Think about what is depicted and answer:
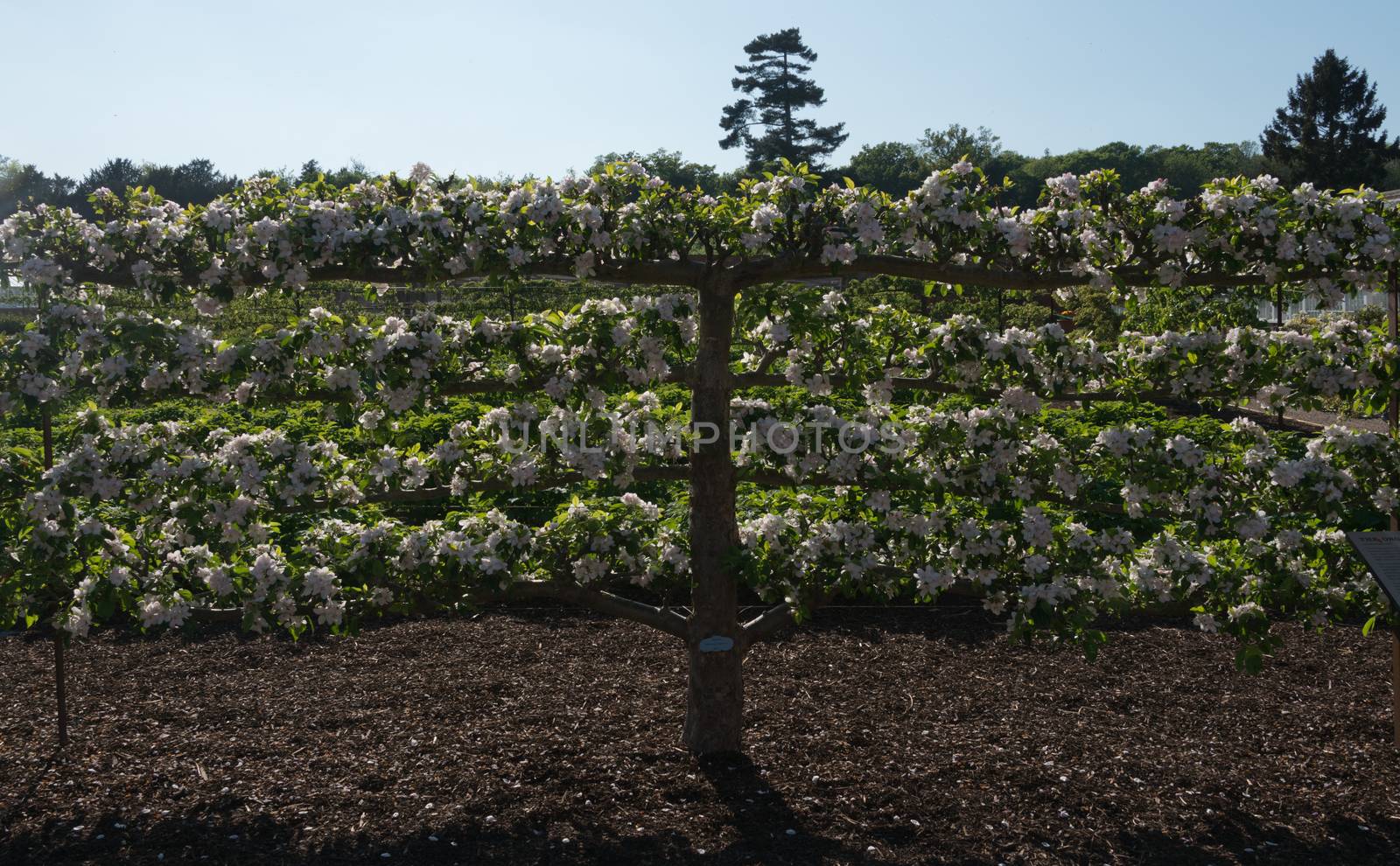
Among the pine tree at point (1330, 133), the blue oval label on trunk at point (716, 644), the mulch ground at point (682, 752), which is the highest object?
the pine tree at point (1330, 133)

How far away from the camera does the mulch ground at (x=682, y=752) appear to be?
4348 mm

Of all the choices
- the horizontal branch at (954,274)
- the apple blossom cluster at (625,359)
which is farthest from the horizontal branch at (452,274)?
the horizontal branch at (954,274)

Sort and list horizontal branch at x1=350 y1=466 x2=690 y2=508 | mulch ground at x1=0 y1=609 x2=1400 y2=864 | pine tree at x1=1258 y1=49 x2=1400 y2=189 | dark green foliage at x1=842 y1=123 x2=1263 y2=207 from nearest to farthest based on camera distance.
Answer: mulch ground at x1=0 y1=609 x2=1400 y2=864 < horizontal branch at x1=350 y1=466 x2=690 y2=508 < pine tree at x1=1258 y1=49 x2=1400 y2=189 < dark green foliage at x1=842 y1=123 x2=1263 y2=207

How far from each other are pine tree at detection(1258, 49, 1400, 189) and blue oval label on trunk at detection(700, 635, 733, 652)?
5574 centimetres

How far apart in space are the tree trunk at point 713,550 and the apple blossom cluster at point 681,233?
299mm

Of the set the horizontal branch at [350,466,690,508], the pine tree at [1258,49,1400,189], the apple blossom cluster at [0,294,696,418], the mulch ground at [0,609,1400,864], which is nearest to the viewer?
the mulch ground at [0,609,1400,864]

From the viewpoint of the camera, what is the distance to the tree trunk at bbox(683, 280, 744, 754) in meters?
4.94

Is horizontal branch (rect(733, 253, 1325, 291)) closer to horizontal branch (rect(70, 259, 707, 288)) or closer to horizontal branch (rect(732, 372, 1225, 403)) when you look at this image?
horizontal branch (rect(70, 259, 707, 288))

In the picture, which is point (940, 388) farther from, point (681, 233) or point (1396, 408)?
point (1396, 408)

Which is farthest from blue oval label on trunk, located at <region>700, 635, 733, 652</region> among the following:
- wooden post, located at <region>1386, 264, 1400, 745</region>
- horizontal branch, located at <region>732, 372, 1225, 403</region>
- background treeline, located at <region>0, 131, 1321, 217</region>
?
background treeline, located at <region>0, 131, 1321, 217</region>

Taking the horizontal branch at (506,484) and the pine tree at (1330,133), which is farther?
the pine tree at (1330,133)

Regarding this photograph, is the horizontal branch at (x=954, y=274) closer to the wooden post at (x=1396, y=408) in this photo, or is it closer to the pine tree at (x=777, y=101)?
the wooden post at (x=1396, y=408)

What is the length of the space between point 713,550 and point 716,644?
0.43m

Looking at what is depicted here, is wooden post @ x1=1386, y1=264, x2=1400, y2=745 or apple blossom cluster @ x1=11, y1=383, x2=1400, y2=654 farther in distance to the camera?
wooden post @ x1=1386, y1=264, x2=1400, y2=745
